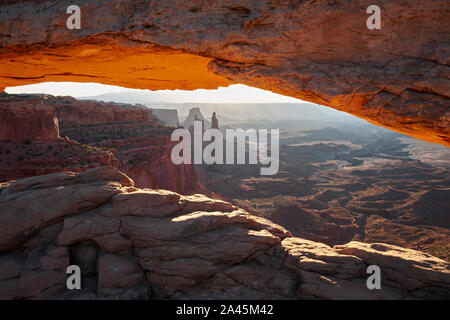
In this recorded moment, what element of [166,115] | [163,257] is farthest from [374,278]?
[166,115]

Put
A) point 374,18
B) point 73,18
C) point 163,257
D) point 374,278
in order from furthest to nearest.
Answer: point 73,18 < point 163,257 < point 374,278 < point 374,18

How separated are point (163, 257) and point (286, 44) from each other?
517 cm

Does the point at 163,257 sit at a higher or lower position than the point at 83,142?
lower

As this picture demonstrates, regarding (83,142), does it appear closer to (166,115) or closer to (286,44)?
(286,44)

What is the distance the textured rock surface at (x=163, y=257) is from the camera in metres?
4.99

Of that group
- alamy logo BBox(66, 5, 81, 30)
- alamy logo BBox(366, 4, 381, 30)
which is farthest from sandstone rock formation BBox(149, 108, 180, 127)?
alamy logo BBox(366, 4, 381, 30)

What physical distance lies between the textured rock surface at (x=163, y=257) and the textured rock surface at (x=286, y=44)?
309 cm

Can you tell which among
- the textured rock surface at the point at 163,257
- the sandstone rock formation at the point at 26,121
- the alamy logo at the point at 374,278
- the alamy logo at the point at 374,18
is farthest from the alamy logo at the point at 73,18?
the sandstone rock formation at the point at 26,121

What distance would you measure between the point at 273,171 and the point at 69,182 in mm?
48182

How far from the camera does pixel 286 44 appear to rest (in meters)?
5.25

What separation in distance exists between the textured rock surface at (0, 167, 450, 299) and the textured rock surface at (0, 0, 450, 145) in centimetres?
309

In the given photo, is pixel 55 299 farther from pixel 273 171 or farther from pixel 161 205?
pixel 273 171
